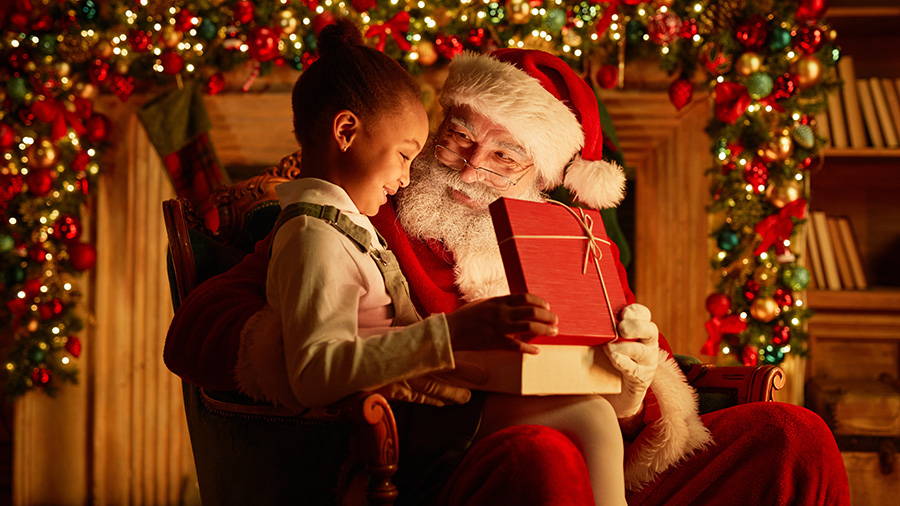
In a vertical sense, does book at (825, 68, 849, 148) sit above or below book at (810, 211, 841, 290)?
above

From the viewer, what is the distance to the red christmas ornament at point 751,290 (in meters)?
2.99

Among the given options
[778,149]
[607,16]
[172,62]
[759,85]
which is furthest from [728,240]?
[172,62]

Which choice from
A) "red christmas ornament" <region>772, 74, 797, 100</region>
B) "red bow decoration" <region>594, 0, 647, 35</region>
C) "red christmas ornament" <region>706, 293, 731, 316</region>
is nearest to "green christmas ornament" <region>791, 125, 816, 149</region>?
"red christmas ornament" <region>772, 74, 797, 100</region>

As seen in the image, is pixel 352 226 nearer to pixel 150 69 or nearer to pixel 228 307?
pixel 228 307

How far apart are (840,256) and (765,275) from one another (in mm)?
603

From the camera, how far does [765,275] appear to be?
3.00 m

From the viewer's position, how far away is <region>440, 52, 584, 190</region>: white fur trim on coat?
178 cm

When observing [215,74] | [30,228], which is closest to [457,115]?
[215,74]

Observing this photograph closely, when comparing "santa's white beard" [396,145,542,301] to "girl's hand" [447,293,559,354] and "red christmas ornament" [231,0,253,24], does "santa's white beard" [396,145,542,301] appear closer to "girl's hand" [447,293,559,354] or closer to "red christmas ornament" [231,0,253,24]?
"girl's hand" [447,293,559,354]

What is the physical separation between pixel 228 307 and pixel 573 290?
599 mm

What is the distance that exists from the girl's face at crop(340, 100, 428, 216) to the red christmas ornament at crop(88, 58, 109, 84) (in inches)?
93.0

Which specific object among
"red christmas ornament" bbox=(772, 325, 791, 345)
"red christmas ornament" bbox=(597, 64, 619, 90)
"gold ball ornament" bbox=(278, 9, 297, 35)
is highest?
"gold ball ornament" bbox=(278, 9, 297, 35)

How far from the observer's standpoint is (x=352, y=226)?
1230 mm

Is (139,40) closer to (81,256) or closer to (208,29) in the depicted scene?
(208,29)
